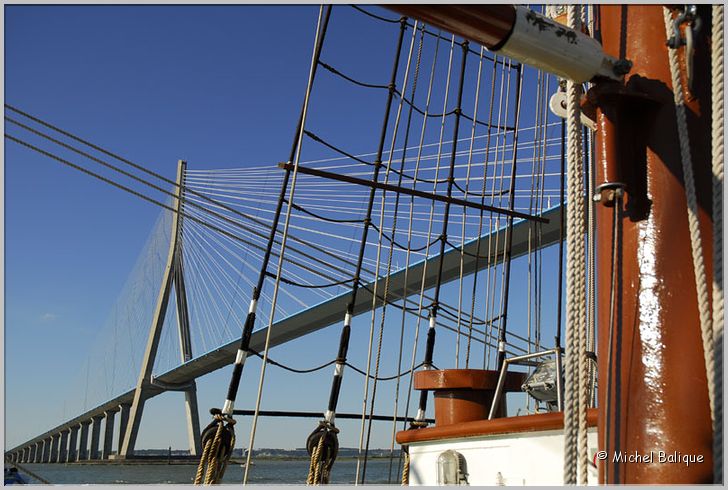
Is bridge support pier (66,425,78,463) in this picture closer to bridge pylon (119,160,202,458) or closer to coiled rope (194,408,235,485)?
bridge pylon (119,160,202,458)

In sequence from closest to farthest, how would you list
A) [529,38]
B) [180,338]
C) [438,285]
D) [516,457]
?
[529,38] → [516,457] → [438,285] → [180,338]

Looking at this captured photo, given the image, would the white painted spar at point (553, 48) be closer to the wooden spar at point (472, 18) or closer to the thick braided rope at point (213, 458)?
the wooden spar at point (472, 18)

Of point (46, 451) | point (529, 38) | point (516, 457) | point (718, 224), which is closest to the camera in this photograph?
point (718, 224)

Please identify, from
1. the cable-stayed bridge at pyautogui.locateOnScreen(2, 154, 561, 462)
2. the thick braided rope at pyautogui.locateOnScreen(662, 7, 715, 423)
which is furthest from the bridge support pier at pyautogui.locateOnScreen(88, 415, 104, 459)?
the thick braided rope at pyautogui.locateOnScreen(662, 7, 715, 423)

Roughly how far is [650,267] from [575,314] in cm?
15

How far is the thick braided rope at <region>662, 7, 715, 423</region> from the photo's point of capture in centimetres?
121

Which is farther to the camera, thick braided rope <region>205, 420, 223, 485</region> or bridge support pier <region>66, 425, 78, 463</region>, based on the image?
bridge support pier <region>66, 425, 78, 463</region>

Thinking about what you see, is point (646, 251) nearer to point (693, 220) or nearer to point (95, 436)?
point (693, 220)

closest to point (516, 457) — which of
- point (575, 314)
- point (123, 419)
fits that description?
point (575, 314)

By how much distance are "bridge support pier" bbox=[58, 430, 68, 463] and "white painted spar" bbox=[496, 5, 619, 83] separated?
29.4 m

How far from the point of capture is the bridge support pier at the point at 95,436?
24906mm

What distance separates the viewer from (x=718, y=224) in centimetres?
126

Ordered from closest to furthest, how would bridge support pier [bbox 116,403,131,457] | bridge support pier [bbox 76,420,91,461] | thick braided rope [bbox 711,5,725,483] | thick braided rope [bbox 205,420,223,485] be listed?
1. thick braided rope [bbox 711,5,725,483]
2. thick braided rope [bbox 205,420,223,485]
3. bridge support pier [bbox 116,403,131,457]
4. bridge support pier [bbox 76,420,91,461]

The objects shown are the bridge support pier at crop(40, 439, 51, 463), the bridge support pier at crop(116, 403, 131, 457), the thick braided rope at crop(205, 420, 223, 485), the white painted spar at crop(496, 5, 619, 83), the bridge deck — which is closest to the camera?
the white painted spar at crop(496, 5, 619, 83)
